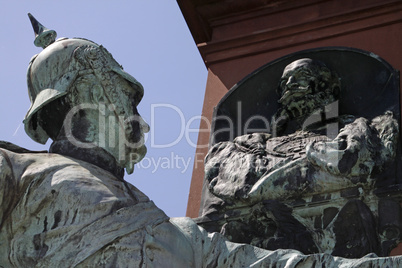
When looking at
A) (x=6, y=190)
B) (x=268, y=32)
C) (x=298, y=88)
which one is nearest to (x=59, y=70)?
(x=6, y=190)

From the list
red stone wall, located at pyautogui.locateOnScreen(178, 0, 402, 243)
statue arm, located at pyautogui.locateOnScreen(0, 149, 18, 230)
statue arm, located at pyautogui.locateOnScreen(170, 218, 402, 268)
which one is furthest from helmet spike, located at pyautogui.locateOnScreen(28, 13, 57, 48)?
red stone wall, located at pyautogui.locateOnScreen(178, 0, 402, 243)

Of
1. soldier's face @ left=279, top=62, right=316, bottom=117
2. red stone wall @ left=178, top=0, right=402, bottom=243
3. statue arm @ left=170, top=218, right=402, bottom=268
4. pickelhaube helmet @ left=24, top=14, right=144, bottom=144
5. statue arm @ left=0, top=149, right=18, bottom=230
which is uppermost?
red stone wall @ left=178, top=0, right=402, bottom=243

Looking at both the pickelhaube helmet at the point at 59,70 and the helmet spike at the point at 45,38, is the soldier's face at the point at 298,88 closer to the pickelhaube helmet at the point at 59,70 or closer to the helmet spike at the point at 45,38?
the pickelhaube helmet at the point at 59,70

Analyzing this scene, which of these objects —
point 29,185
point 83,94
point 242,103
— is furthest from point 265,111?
point 29,185

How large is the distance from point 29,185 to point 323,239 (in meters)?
2.01

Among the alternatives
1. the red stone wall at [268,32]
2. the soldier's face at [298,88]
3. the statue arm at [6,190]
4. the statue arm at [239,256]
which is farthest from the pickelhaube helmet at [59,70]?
the red stone wall at [268,32]

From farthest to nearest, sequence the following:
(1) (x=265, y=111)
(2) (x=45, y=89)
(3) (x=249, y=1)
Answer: (3) (x=249, y=1) < (1) (x=265, y=111) < (2) (x=45, y=89)

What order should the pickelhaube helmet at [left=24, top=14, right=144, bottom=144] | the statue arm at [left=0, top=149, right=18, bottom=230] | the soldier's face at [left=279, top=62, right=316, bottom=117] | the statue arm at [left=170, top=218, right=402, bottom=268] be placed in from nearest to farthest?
1. the statue arm at [left=0, top=149, right=18, bottom=230]
2. the statue arm at [left=170, top=218, right=402, bottom=268]
3. the pickelhaube helmet at [left=24, top=14, right=144, bottom=144]
4. the soldier's face at [left=279, top=62, right=316, bottom=117]

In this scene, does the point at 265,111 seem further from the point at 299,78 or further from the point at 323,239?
the point at 323,239

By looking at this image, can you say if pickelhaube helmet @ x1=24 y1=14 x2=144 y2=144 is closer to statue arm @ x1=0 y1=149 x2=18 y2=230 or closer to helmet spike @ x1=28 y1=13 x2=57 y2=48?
helmet spike @ x1=28 y1=13 x2=57 y2=48

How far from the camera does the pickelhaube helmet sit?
517cm

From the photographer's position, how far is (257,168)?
6695 mm

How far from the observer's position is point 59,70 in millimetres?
5211

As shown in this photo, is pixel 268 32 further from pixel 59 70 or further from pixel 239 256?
pixel 239 256
